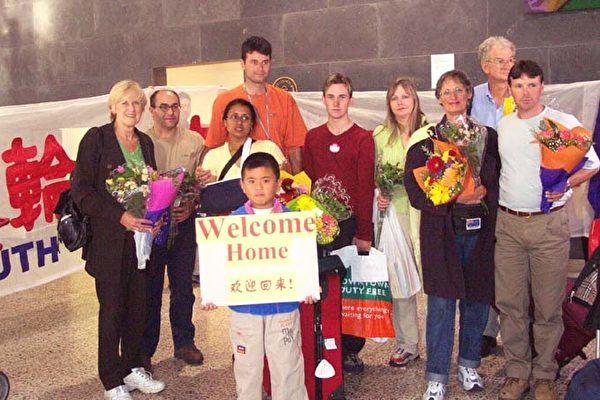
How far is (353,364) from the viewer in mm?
3721

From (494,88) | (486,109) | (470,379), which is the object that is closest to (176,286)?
(470,379)

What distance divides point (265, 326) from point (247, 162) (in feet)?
2.29

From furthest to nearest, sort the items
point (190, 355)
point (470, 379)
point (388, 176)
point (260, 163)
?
point (190, 355)
point (388, 176)
point (470, 379)
point (260, 163)

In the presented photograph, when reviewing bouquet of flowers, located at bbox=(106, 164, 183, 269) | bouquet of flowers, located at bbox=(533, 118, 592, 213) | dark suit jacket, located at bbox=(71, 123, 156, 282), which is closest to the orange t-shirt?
bouquet of flowers, located at bbox=(106, 164, 183, 269)

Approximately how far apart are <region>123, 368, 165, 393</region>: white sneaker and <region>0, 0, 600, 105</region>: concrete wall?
3782 millimetres

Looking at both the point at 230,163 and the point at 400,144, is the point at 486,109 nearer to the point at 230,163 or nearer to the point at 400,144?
the point at 400,144

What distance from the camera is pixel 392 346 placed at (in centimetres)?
412

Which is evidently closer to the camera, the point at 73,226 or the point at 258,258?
the point at 258,258

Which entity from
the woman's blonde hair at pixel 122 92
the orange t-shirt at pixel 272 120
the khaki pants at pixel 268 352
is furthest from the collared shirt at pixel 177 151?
the khaki pants at pixel 268 352

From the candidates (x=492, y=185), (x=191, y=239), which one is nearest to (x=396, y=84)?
(x=492, y=185)

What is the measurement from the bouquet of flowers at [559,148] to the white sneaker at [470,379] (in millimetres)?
1026

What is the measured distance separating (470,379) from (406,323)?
20.3 inches

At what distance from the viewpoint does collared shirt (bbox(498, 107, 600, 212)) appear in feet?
10.0

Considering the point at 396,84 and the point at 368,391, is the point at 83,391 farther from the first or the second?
the point at 396,84
